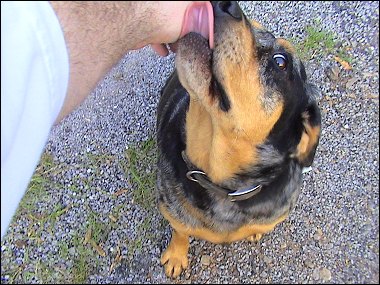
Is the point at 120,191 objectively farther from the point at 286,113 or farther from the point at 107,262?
the point at 286,113

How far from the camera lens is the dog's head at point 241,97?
253 cm

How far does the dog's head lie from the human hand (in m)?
0.04

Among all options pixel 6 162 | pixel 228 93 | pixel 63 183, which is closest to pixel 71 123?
pixel 63 183

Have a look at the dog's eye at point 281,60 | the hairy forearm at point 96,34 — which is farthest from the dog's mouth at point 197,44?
the dog's eye at point 281,60

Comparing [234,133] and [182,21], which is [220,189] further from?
[182,21]

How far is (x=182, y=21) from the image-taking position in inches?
93.0

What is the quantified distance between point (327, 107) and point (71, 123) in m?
2.08

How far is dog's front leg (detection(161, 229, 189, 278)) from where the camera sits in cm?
372

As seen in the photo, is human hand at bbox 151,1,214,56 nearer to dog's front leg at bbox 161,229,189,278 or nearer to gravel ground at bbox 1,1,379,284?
dog's front leg at bbox 161,229,189,278

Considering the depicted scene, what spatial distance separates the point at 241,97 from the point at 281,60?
40cm

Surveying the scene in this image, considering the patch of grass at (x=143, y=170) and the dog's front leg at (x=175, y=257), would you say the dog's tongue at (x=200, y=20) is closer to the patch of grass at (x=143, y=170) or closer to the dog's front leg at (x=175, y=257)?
the dog's front leg at (x=175, y=257)

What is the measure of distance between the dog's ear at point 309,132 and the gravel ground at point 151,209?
3.87 feet

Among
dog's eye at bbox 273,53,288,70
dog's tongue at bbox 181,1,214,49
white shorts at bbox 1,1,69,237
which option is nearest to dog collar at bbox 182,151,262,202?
dog's eye at bbox 273,53,288,70

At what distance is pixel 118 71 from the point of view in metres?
4.54
